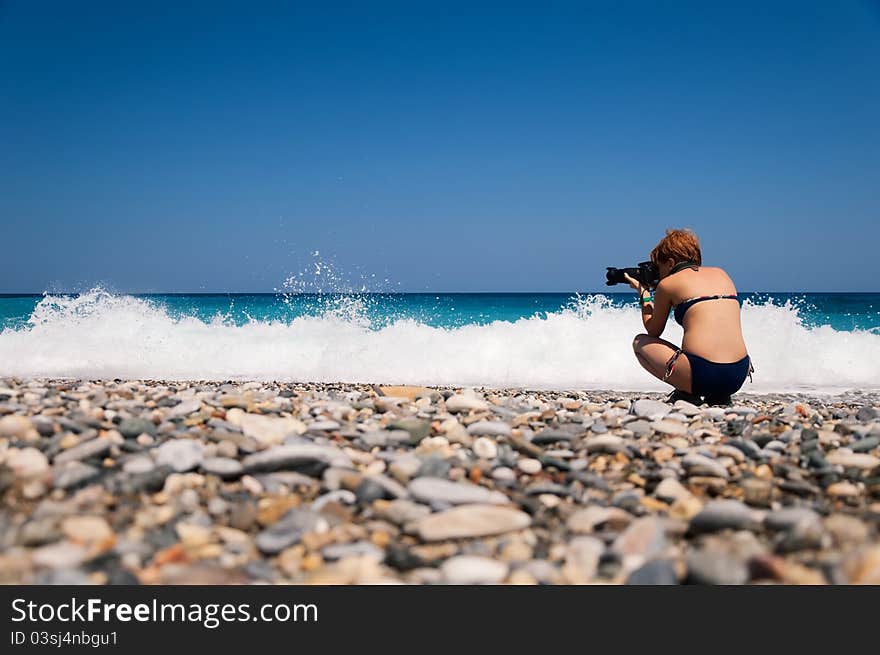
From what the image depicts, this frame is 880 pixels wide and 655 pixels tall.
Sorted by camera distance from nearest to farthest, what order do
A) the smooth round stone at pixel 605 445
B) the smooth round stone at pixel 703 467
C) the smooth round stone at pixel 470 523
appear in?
the smooth round stone at pixel 470 523, the smooth round stone at pixel 703 467, the smooth round stone at pixel 605 445

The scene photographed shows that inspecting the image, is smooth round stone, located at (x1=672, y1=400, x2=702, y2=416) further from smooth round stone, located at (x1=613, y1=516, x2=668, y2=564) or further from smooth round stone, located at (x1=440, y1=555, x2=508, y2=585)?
smooth round stone, located at (x1=440, y1=555, x2=508, y2=585)

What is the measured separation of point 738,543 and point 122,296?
1222cm

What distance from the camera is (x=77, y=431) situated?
2.36m

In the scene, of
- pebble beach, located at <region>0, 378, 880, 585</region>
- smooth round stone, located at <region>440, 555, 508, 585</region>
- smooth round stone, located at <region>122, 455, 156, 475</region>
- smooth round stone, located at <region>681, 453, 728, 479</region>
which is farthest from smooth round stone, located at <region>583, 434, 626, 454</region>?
smooth round stone, located at <region>122, 455, 156, 475</region>

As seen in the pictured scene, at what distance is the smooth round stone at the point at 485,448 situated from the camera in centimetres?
240

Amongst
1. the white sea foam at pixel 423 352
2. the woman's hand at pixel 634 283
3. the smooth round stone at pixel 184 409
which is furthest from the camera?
the white sea foam at pixel 423 352

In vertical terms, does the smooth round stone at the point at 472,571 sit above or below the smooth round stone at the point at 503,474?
below

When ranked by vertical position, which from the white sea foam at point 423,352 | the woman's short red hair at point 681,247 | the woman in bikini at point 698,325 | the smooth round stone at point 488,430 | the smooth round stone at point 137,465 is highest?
the woman's short red hair at point 681,247

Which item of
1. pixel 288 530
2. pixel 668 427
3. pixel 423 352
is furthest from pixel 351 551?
pixel 423 352

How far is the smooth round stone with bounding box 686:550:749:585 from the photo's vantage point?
1.44 m

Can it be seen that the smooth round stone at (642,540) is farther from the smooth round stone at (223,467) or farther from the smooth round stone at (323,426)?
the smooth round stone at (323,426)

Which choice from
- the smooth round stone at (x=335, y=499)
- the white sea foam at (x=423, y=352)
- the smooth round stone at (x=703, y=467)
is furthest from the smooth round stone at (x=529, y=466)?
the white sea foam at (x=423, y=352)

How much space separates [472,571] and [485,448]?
37.8 inches

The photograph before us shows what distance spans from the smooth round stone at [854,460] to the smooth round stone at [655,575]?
1254 mm
